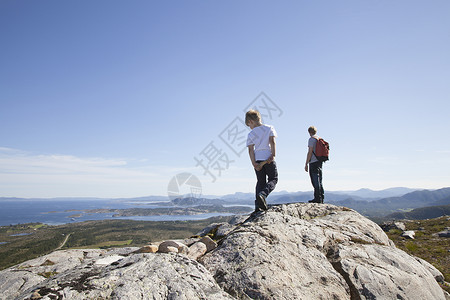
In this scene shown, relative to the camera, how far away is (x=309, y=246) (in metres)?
5.79

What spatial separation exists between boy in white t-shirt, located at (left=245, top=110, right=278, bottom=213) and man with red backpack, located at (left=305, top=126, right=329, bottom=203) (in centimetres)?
301

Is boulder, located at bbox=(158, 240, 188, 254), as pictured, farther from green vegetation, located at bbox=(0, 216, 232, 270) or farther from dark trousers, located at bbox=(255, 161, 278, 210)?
green vegetation, located at bbox=(0, 216, 232, 270)

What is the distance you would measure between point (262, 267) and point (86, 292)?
322 cm

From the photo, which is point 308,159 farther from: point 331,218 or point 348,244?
point 348,244

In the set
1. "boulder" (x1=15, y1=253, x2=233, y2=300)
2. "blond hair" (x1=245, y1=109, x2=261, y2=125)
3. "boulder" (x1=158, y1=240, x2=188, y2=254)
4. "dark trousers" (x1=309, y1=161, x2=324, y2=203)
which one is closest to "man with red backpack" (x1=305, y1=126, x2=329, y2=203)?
"dark trousers" (x1=309, y1=161, x2=324, y2=203)

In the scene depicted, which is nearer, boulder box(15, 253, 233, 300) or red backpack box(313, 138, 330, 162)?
boulder box(15, 253, 233, 300)

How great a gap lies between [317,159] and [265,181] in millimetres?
3363

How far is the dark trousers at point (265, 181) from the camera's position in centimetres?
785

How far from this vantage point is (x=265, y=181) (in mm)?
8312

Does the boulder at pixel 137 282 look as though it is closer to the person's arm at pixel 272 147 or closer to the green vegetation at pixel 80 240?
the person's arm at pixel 272 147

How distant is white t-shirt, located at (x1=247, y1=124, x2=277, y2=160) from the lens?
7.84 metres

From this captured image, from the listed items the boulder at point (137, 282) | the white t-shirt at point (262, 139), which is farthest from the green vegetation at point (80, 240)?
the boulder at point (137, 282)

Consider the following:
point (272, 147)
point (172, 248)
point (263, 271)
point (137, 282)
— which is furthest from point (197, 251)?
point (272, 147)

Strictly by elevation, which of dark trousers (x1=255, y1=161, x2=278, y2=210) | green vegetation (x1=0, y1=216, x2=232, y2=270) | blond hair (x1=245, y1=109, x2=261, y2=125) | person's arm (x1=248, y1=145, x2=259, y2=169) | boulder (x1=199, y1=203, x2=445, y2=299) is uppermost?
blond hair (x1=245, y1=109, x2=261, y2=125)
